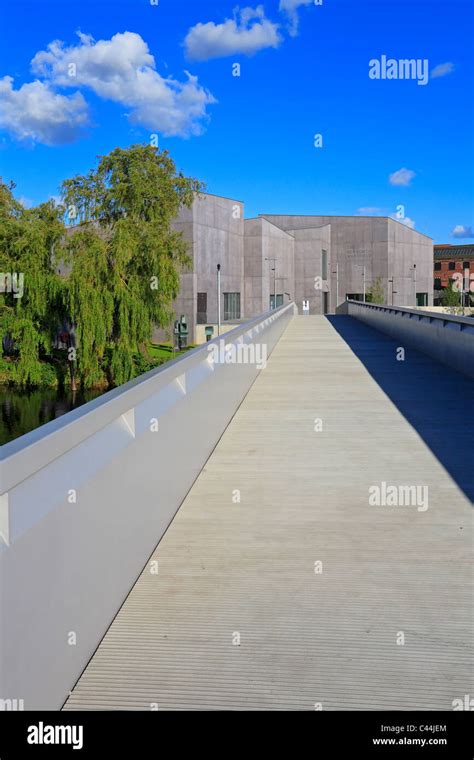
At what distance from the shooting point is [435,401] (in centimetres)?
1003

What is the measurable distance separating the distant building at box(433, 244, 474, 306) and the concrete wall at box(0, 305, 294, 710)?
133 metres

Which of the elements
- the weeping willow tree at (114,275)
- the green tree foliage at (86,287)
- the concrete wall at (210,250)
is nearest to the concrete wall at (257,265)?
the concrete wall at (210,250)

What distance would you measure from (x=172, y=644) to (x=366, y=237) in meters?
98.7

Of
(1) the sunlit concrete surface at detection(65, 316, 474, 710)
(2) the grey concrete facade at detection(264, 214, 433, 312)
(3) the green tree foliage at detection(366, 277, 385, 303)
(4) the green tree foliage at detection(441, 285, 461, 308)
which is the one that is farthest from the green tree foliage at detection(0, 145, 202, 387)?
(4) the green tree foliage at detection(441, 285, 461, 308)

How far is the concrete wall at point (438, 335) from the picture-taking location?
42.2ft

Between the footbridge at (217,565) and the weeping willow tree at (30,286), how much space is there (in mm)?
31810

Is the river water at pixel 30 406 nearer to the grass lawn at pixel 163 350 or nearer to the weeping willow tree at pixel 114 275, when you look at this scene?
the weeping willow tree at pixel 114 275

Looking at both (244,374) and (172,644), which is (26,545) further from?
(244,374)

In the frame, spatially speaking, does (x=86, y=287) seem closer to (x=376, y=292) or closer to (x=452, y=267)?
(x=376, y=292)

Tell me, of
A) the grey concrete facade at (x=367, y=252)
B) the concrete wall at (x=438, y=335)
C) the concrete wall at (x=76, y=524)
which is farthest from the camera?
the grey concrete facade at (x=367, y=252)

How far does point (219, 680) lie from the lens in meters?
3.06

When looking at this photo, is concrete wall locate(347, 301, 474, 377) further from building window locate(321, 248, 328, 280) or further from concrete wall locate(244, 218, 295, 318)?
building window locate(321, 248, 328, 280)

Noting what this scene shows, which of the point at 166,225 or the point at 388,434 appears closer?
the point at 388,434
